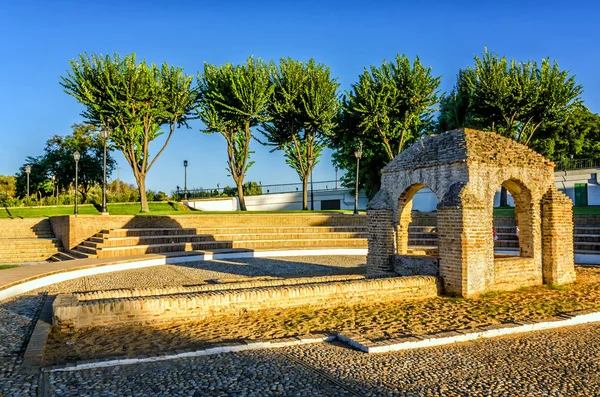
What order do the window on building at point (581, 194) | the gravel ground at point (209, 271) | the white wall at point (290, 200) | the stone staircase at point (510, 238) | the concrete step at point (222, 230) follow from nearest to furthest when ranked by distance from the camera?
the gravel ground at point (209, 271)
the stone staircase at point (510, 238)
the concrete step at point (222, 230)
the window on building at point (581, 194)
the white wall at point (290, 200)

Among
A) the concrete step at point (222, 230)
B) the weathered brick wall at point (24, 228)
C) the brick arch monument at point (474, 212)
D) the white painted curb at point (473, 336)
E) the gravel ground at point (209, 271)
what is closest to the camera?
the white painted curb at point (473, 336)

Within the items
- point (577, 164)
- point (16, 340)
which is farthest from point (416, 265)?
point (577, 164)

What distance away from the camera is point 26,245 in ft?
64.7

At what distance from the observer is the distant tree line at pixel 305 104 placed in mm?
28141

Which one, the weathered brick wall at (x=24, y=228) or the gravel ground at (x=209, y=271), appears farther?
the weathered brick wall at (x=24, y=228)

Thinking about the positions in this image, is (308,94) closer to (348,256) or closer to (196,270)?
(348,256)

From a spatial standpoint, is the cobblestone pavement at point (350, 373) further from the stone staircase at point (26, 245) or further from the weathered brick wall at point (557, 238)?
the stone staircase at point (26, 245)

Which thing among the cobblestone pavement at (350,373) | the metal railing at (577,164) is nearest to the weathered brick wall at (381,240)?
the cobblestone pavement at (350,373)

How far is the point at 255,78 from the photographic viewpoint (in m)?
30.8

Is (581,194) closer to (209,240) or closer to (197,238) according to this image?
(209,240)

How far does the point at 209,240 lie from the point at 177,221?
250 centimetres

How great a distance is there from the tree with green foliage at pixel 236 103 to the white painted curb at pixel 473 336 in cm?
2501

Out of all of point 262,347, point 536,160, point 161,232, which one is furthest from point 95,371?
point 161,232

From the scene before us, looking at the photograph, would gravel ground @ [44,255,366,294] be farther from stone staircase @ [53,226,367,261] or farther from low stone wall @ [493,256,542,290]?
low stone wall @ [493,256,542,290]
